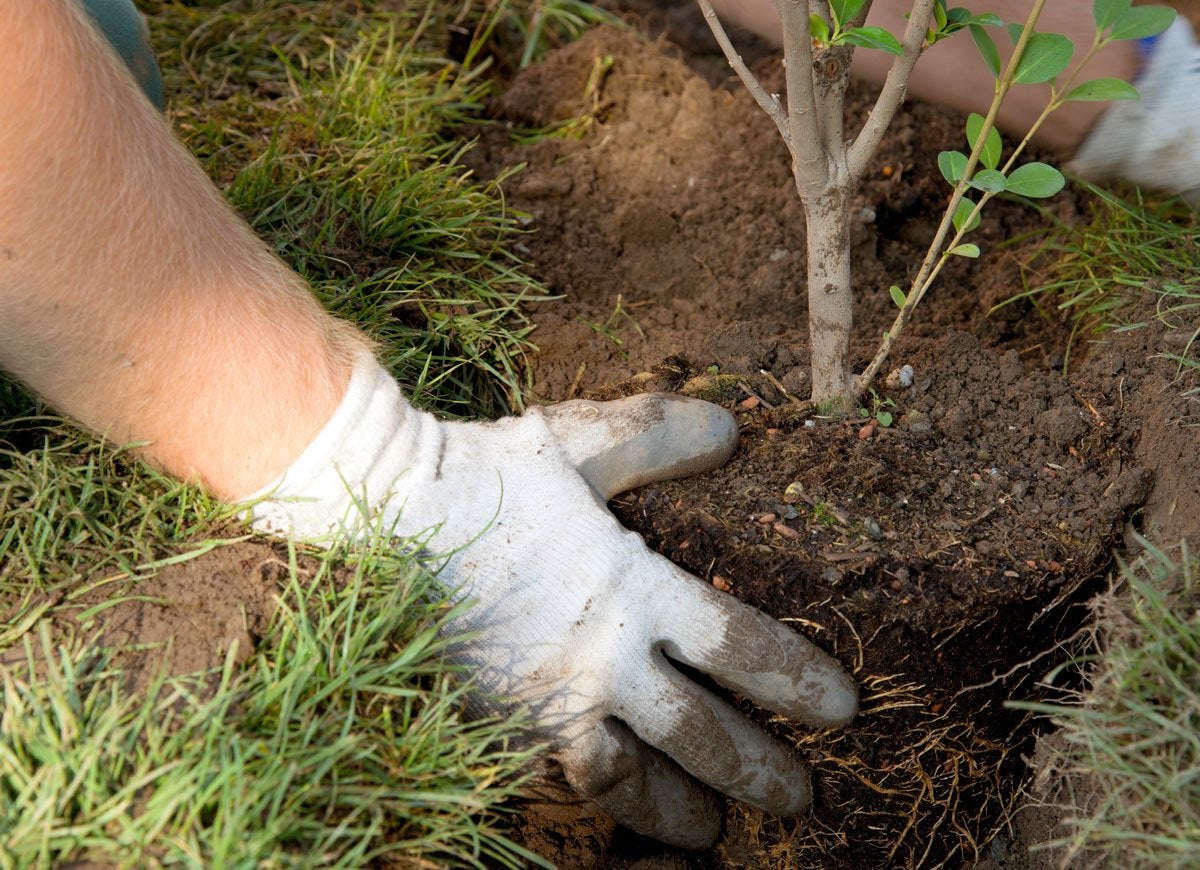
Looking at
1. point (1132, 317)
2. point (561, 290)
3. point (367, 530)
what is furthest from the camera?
point (561, 290)

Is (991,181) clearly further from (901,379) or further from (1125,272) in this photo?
(1125,272)

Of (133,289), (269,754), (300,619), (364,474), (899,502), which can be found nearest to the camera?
(269,754)

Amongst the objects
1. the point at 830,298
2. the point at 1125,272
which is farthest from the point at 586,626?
the point at 1125,272

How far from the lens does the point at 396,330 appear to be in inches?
82.3

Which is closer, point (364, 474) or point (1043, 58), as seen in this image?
point (1043, 58)

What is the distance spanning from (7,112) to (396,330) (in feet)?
2.67

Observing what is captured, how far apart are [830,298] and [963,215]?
25 centimetres

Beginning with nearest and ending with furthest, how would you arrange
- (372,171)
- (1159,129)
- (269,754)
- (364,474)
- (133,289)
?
(269,754), (133,289), (364,474), (1159,129), (372,171)

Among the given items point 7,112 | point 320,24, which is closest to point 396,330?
point 7,112

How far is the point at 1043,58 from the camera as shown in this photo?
150 centimetres

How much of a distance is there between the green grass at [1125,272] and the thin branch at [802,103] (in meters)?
0.71

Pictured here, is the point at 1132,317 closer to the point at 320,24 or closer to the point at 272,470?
the point at 272,470

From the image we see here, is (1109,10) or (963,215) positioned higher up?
(1109,10)

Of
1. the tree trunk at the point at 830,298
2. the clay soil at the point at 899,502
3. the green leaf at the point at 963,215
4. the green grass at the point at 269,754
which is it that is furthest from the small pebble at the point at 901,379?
the green grass at the point at 269,754
